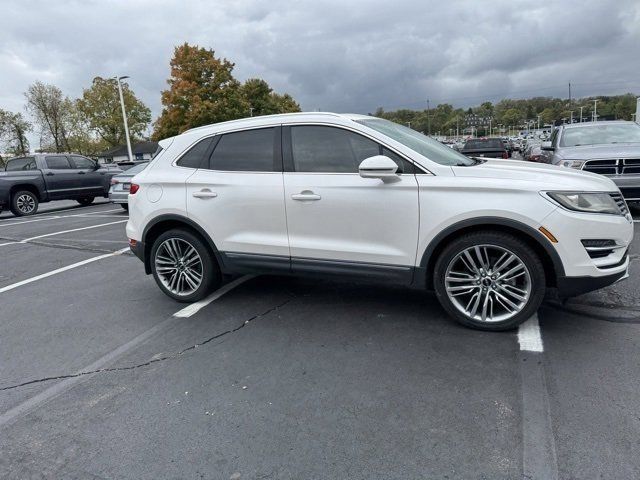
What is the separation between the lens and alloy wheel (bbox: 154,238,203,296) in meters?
4.94

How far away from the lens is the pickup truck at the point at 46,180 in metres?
14.7

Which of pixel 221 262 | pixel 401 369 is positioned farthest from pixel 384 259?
pixel 221 262

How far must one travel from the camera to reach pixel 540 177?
12.2ft

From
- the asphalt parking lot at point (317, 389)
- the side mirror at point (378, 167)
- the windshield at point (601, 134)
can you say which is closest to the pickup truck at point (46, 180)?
the asphalt parking lot at point (317, 389)

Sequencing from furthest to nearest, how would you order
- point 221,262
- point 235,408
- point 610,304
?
point 221,262
point 610,304
point 235,408

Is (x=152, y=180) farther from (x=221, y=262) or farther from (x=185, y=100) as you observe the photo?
(x=185, y=100)

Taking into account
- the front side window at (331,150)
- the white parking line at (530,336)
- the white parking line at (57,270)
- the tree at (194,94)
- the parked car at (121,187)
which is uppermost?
the tree at (194,94)

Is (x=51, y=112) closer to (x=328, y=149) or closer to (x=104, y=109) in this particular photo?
(x=104, y=109)

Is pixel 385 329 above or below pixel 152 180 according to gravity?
below

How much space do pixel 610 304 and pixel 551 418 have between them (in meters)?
2.17

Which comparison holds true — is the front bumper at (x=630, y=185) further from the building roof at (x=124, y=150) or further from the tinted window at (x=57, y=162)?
the building roof at (x=124, y=150)

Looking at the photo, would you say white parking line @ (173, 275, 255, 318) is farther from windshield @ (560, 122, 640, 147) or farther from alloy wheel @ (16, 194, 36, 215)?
alloy wheel @ (16, 194, 36, 215)

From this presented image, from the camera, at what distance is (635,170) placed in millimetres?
7863

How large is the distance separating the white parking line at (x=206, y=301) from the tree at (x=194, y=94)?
37.9 meters
